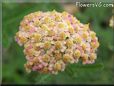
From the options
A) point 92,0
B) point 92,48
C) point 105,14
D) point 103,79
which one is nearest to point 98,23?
point 105,14

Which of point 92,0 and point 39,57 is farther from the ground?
point 92,0

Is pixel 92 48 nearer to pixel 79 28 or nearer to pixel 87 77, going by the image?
pixel 79 28

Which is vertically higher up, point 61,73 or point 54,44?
point 54,44

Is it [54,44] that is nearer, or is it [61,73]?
[54,44]

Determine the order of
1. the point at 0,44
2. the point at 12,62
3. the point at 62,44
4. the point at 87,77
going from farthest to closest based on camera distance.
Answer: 1. the point at 12,62
2. the point at 87,77
3. the point at 0,44
4. the point at 62,44

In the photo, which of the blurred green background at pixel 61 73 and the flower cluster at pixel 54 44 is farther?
the blurred green background at pixel 61 73
